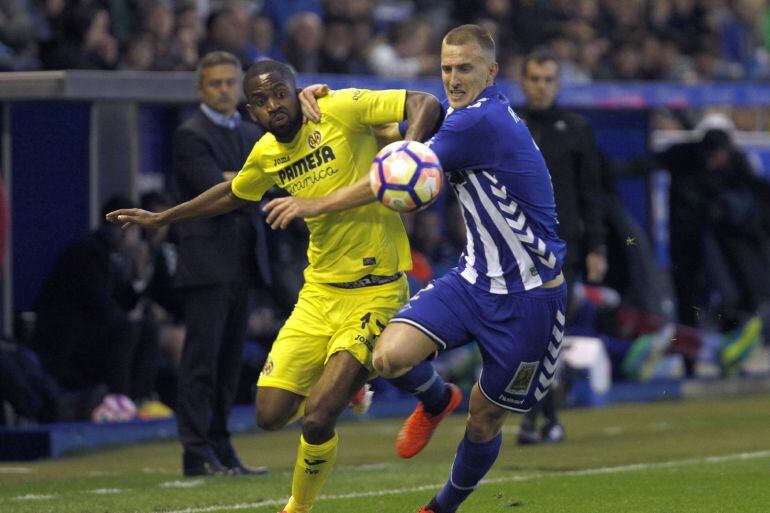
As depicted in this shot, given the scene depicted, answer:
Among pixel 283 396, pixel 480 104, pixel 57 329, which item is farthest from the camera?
pixel 57 329

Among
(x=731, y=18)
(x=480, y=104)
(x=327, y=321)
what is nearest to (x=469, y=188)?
(x=480, y=104)

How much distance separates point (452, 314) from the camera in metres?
7.27

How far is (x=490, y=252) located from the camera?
729 cm

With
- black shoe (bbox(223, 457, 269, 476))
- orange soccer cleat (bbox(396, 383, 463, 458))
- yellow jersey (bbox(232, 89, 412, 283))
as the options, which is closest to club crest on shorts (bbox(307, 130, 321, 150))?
yellow jersey (bbox(232, 89, 412, 283))

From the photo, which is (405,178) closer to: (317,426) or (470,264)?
(470,264)

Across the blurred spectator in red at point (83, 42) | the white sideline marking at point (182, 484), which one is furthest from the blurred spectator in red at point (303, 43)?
the white sideline marking at point (182, 484)

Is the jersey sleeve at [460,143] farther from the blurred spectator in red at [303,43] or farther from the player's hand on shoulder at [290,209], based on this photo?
the blurred spectator in red at [303,43]

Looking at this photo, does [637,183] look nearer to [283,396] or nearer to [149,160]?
[149,160]

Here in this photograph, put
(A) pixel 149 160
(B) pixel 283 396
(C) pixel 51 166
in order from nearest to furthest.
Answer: (B) pixel 283 396 < (C) pixel 51 166 < (A) pixel 149 160

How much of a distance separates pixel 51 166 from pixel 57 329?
1.60 meters

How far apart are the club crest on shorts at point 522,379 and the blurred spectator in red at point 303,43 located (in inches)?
334

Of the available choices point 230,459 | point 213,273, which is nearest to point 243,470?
point 230,459

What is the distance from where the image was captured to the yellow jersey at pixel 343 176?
308 inches

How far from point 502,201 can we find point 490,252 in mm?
233
